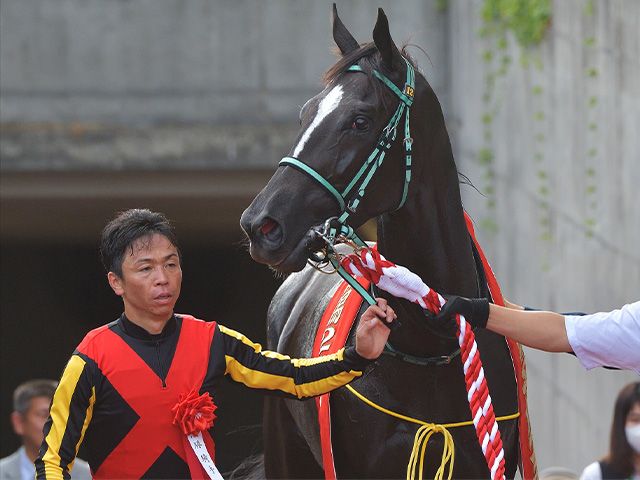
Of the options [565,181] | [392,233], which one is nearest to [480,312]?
[392,233]

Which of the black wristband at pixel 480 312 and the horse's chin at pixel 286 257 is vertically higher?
the horse's chin at pixel 286 257

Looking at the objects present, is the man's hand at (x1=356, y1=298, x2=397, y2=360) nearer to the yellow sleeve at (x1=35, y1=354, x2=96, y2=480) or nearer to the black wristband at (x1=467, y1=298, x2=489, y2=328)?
the black wristband at (x1=467, y1=298, x2=489, y2=328)

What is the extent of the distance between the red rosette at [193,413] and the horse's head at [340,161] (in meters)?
0.43

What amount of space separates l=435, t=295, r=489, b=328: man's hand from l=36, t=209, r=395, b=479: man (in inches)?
9.1

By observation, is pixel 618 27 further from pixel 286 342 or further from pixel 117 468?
pixel 117 468

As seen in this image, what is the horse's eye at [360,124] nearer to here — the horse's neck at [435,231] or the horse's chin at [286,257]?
the horse's neck at [435,231]

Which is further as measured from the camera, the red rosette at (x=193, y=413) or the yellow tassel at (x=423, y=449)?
the yellow tassel at (x=423, y=449)

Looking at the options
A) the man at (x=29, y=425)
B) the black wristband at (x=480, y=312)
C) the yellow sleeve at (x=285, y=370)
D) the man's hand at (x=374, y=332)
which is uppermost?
the black wristband at (x=480, y=312)

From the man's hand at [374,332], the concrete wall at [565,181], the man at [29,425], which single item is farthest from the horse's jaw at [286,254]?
the concrete wall at [565,181]

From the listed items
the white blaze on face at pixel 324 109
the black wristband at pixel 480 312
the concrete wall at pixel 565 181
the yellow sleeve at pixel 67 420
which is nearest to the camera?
the yellow sleeve at pixel 67 420

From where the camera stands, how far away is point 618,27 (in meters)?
7.25

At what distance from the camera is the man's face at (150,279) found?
3.63 m

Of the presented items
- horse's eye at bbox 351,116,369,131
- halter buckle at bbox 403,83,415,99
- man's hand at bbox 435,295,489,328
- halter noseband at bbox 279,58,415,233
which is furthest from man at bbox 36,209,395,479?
halter buckle at bbox 403,83,415,99

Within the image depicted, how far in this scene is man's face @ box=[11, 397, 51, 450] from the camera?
5973mm
